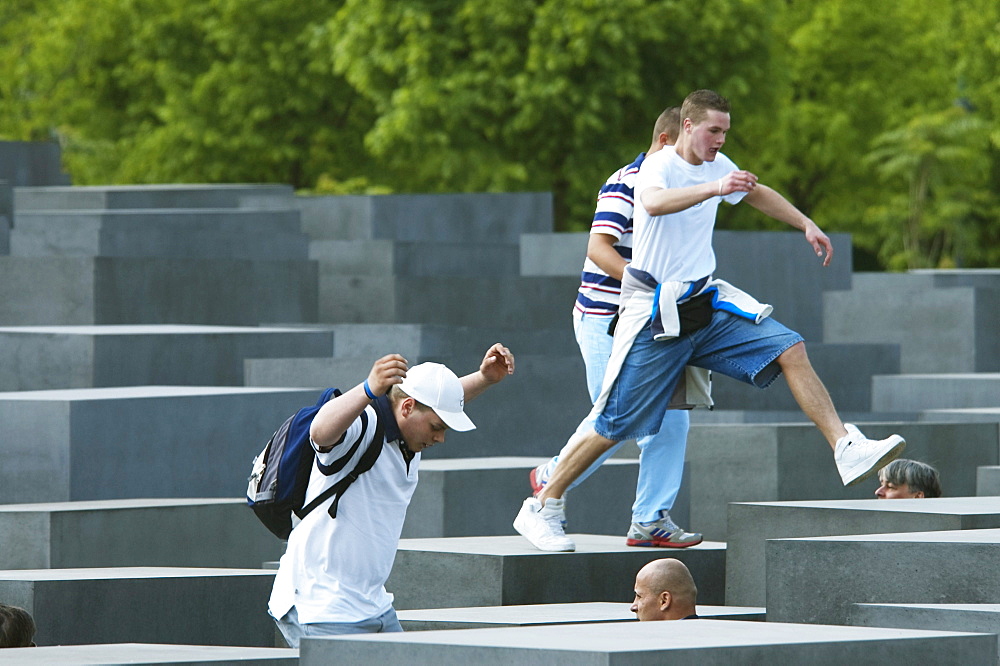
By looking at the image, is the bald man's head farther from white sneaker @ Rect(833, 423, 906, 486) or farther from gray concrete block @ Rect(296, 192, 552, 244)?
gray concrete block @ Rect(296, 192, 552, 244)

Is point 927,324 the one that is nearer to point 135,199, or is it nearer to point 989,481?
point 135,199

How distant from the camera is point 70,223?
16344mm

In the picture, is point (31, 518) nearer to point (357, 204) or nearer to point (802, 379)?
point (802, 379)

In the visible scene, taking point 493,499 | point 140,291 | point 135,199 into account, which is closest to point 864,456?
point 493,499

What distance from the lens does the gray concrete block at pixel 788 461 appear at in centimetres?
963

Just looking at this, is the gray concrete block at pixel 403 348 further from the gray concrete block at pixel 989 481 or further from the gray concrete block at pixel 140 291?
the gray concrete block at pixel 989 481

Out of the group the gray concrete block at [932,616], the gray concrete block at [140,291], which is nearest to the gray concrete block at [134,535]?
the gray concrete block at [932,616]

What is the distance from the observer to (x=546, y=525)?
6.91m

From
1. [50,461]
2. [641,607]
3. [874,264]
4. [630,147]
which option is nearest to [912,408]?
[50,461]

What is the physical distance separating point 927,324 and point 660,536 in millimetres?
10760

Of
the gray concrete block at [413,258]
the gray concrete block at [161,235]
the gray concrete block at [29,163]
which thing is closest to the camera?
the gray concrete block at [161,235]

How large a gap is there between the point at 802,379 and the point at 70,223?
35.7 feet

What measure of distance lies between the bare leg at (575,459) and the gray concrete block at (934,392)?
6.48 m

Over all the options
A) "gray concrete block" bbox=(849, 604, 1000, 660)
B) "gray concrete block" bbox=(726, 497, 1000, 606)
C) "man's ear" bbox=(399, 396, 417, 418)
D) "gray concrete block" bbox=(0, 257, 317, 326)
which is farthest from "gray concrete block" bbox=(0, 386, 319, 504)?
"gray concrete block" bbox=(849, 604, 1000, 660)
